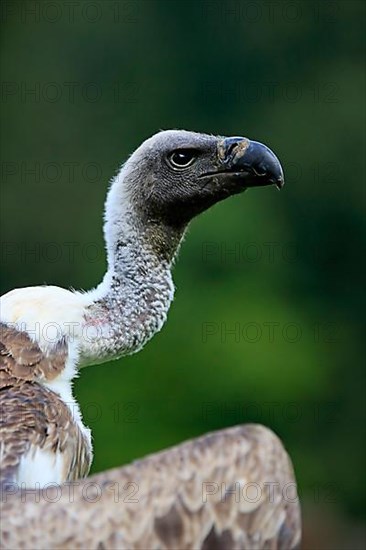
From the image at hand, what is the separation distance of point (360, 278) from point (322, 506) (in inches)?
129

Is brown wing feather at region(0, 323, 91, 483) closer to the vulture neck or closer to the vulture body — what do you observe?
the vulture body

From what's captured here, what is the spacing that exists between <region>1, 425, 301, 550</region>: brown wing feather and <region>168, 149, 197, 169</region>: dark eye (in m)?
2.02

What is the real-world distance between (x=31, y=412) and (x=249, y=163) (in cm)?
159

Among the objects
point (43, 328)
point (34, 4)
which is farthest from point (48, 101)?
point (43, 328)

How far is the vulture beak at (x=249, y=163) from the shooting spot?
686cm

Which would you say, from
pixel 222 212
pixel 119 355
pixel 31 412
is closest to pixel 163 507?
pixel 31 412

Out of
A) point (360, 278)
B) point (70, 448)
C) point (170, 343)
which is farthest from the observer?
point (360, 278)

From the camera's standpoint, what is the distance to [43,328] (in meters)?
6.31

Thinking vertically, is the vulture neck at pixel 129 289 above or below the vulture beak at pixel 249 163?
below

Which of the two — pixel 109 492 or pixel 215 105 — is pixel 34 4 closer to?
pixel 215 105

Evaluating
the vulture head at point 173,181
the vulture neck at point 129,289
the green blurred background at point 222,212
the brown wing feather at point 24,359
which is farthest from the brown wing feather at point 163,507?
the green blurred background at point 222,212

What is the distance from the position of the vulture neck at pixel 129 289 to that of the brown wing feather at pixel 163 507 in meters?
1.35

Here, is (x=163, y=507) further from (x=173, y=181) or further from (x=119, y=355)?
(x=173, y=181)

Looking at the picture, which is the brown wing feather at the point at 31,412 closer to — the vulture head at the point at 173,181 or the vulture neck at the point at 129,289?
the vulture neck at the point at 129,289
